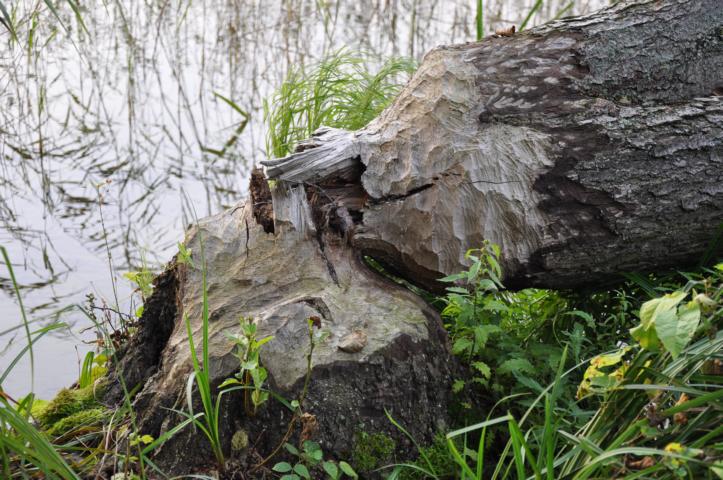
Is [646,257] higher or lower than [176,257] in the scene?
lower

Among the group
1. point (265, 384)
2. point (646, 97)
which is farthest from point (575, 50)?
point (265, 384)

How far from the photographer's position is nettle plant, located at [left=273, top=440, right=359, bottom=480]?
1929 mm

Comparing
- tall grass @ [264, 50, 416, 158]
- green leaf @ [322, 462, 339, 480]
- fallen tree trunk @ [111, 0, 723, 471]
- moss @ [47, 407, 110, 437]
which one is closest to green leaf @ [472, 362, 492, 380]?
fallen tree trunk @ [111, 0, 723, 471]

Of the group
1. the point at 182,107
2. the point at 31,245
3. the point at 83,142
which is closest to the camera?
the point at 31,245

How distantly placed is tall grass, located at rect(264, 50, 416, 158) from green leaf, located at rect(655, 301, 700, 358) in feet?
9.46

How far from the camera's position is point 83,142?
569 cm

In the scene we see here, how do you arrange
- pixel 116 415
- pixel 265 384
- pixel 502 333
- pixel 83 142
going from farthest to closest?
1. pixel 83 142
2. pixel 502 333
3. pixel 116 415
4. pixel 265 384

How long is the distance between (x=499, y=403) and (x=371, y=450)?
470mm

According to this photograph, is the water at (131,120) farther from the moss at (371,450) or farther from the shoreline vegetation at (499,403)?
the moss at (371,450)

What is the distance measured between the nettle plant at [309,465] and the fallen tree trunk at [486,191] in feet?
1.22

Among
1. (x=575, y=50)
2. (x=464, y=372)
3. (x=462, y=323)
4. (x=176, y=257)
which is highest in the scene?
(x=575, y=50)

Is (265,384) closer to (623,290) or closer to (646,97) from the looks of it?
(623,290)

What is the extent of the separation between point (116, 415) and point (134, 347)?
14.3 inches

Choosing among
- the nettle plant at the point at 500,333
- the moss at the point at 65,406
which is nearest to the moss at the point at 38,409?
the moss at the point at 65,406
